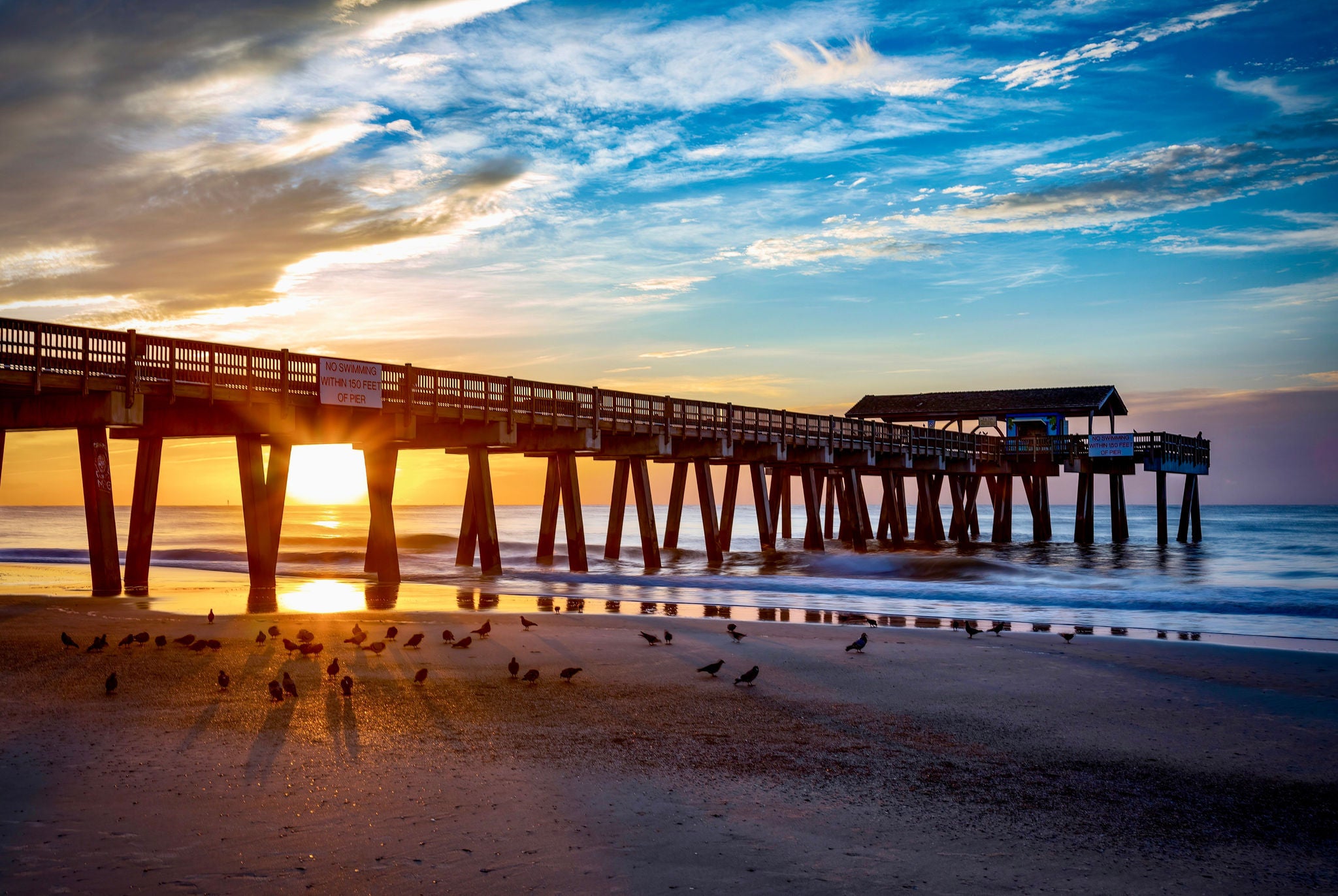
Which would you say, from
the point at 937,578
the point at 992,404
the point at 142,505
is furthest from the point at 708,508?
the point at 992,404

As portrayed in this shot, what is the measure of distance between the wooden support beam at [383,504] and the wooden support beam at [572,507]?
585 cm

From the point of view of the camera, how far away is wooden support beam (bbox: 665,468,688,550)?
41.7 m

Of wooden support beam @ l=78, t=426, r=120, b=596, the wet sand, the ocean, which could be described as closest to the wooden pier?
wooden support beam @ l=78, t=426, r=120, b=596

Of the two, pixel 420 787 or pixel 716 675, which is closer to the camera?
pixel 420 787

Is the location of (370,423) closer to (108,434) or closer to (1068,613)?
(108,434)

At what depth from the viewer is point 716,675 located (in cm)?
1298

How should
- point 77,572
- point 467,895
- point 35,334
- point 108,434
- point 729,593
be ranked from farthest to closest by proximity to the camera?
1. point 77,572
2. point 729,593
3. point 108,434
4. point 35,334
5. point 467,895

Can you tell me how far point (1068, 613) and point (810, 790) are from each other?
59.8 ft

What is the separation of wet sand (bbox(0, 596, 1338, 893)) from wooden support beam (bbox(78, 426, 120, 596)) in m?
7.24

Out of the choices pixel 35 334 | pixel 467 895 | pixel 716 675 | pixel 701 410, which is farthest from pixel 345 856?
pixel 701 410

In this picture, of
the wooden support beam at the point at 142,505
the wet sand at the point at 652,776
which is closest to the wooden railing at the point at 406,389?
the wooden support beam at the point at 142,505

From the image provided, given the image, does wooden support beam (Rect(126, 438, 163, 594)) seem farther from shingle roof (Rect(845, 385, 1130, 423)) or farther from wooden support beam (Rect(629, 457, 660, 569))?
shingle roof (Rect(845, 385, 1130, 423))

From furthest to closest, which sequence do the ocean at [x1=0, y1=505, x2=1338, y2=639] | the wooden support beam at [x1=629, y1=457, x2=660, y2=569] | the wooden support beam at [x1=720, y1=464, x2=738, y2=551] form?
the wooden support beam at [x1=720, y1=464, x2=738, y2=551] < the wooden support beam at [x1=629, y1=457, x2=660, y2=569] < the ocean at [x1=0, y1=505, x2=1338, y2=639]

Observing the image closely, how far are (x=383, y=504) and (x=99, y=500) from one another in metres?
7.44
